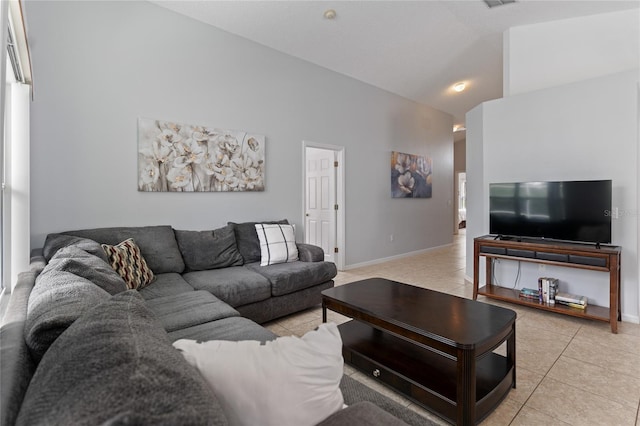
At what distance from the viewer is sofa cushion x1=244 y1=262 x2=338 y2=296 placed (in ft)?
9.75

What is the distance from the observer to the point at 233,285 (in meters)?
2.71

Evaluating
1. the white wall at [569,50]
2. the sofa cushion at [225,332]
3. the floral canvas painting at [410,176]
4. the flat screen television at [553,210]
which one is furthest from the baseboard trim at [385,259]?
the sofa cushion at [225,332]

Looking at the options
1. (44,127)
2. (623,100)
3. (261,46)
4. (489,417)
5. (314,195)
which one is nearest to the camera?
(489,417)

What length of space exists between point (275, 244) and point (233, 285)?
0.88 m

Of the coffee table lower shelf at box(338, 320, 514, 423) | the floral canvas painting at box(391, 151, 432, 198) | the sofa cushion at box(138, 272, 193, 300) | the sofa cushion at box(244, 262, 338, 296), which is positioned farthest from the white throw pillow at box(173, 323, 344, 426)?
the floral canvas painting at box(391, 151, 432, 198)

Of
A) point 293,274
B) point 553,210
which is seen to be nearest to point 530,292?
point 553,210

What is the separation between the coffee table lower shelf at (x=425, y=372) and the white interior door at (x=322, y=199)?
2.98 m

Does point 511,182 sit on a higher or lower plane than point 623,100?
lower

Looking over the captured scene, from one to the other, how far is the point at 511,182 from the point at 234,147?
130 inches

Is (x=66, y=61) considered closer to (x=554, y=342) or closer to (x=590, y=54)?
(x=554, y=342)

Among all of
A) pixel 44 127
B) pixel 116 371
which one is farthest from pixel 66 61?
pixel 116 371

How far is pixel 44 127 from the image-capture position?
8.89 ft

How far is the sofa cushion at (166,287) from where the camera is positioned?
2424 millimetres

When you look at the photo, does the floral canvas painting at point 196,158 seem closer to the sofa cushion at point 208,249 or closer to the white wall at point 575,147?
the sofa cushion at point 208,249
